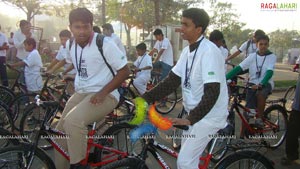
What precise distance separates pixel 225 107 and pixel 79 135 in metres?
1.45

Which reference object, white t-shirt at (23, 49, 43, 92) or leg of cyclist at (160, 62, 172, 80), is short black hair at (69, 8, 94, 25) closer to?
white t-shirt at (23, 49, 43, 92)

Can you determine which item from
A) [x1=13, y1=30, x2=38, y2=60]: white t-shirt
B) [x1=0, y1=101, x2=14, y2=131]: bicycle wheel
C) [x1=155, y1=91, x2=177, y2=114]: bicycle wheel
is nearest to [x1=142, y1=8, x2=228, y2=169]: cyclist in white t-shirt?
[x1=0, y1=101, x2=14, y2=131]: bicycle wheel

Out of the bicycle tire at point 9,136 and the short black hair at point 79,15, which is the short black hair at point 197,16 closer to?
the short black hair at point 79,15

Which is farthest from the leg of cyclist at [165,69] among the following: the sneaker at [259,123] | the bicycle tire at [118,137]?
the bicycle tire at [118,137]

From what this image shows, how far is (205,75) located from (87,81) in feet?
4.69

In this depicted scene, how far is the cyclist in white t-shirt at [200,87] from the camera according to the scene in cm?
261

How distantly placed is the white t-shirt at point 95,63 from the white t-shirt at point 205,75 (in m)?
0.75

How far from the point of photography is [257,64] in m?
5.32

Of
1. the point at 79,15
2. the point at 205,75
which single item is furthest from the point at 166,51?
the point at 205,75

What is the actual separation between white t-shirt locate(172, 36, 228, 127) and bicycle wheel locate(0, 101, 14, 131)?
3330mm

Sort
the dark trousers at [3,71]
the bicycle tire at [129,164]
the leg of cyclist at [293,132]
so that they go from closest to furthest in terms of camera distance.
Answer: the bicycle tire at [129,164] → the leg of cyclist at [293,132] → the dark trousers at [3,71]

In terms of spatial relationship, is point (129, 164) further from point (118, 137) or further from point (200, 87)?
point (118, 137)

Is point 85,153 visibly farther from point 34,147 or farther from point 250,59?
point 250,59

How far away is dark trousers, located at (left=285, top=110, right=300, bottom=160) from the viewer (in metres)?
4.53
